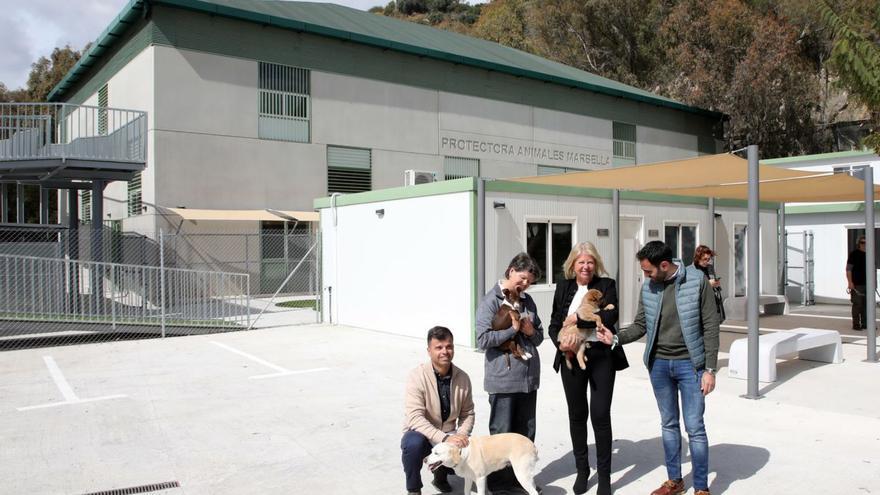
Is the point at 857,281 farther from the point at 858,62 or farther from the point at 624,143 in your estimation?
the point at 624,143

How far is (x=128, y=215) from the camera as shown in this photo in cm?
2084

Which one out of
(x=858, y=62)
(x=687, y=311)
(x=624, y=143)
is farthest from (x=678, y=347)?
(x=624, y=143)

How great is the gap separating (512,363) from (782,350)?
17.4 feet

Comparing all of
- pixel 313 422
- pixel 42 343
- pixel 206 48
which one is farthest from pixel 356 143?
pixel 313 422

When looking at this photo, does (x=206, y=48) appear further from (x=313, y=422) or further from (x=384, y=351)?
(x=313, y=422)

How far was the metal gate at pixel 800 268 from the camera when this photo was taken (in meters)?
18.2

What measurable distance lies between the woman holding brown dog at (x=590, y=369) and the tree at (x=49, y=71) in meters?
42.1

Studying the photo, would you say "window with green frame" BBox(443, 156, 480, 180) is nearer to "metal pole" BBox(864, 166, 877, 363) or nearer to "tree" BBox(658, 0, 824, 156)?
"tree" BBox(658, 0, 824, 156)

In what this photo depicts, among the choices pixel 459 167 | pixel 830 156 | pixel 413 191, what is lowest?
pixel 413 191

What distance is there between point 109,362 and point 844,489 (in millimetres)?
9023

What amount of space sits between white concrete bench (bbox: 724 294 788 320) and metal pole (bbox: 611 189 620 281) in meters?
3.24

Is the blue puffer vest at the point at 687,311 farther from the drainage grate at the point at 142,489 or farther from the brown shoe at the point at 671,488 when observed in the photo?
the drainage grate at the point at 142,489

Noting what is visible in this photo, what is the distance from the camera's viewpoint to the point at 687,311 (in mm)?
4086

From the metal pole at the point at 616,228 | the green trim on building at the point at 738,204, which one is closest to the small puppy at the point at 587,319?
the metal pole at the point at 616,228
